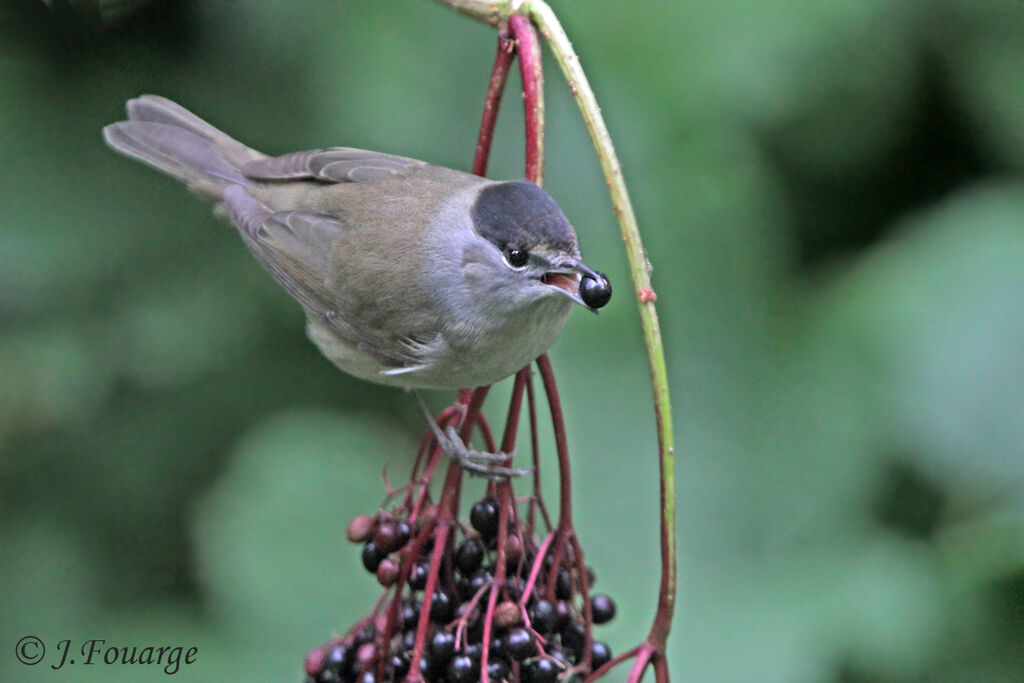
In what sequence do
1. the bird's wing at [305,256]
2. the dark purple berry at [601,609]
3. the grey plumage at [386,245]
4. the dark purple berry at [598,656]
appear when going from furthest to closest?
the bird's wing at [305,256], the grey plumage at [386,245], the dark purple berry at [601,609], the dark purple berry at [598,656]

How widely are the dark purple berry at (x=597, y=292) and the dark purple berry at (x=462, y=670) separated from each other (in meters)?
0.71

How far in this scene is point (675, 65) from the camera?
11.9 ft

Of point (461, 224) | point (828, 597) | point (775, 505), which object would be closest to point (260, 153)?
point (461, 224)

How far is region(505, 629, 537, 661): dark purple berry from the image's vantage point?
2.15 meters

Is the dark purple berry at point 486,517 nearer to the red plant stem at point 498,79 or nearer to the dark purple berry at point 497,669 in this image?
the dark purple berry at point 497,669

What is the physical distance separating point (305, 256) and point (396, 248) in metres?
0.37

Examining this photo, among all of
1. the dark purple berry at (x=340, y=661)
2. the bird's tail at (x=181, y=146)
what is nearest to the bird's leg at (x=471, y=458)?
the dark purple berry at (x=340, y=661)

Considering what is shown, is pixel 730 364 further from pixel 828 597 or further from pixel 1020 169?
pixel 1020 169

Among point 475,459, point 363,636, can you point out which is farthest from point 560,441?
point 363,636

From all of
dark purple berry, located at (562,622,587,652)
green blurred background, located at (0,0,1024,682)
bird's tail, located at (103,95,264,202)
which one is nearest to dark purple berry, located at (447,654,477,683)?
dark purple berry, located at (562,622,587,652)

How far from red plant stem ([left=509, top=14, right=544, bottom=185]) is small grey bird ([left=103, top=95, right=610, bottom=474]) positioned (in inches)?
3.2

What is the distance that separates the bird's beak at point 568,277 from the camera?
7.69 ft

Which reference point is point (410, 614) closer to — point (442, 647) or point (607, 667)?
point (442, 647)

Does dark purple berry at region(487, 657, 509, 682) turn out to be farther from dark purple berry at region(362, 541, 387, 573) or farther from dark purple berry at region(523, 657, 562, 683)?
dark purple berry at region(362, 541, 387, 573)
